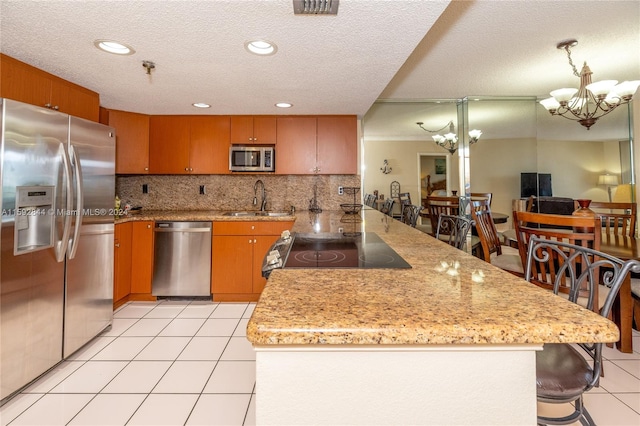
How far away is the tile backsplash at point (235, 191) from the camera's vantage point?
3689mm

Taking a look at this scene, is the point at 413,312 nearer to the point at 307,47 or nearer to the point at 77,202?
the point at 307,47

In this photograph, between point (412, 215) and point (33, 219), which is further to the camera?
point (412, 215)

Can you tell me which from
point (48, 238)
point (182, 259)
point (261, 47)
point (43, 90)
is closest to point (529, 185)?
point (261, 47)

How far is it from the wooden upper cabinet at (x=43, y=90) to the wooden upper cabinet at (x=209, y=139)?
0.95 meters

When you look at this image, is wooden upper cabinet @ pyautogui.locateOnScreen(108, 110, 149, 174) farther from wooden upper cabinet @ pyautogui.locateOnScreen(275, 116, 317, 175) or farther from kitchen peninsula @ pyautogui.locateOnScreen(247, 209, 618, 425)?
kitchen peninsula @ pyautogui.locateOnScreen(247, 209, 618, 425)

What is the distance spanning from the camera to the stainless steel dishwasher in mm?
3068

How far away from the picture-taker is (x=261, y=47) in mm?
1913

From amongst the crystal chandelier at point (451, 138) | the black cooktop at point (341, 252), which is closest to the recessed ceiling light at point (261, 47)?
the black cooktop at point (341, 252)

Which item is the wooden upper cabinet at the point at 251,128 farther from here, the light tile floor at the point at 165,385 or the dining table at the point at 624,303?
the dining table at the point at 624,303

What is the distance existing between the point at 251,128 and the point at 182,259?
1645 mm

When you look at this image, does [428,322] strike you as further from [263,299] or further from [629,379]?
[629,379]

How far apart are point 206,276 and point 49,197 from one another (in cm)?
159

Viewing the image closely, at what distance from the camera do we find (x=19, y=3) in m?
1.47

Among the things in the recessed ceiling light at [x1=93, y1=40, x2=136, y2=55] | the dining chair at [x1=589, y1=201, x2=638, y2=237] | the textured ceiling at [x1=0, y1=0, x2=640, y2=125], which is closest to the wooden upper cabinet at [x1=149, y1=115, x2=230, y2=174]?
the textured ceiling at [x1=0, y1=0, x2=640, y2=125]
